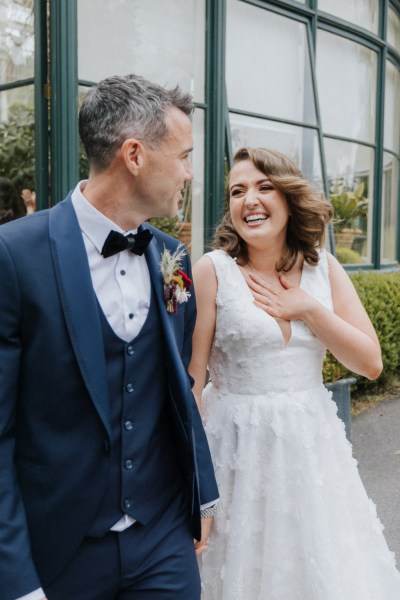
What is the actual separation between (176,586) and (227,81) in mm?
6487

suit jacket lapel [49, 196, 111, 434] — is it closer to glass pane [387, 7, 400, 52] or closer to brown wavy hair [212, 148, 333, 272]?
brown wavy hair [212, 148, 333, 272]

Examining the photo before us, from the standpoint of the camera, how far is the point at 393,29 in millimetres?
11281

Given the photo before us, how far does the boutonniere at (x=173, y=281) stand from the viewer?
209cm

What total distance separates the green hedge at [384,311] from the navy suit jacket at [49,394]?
19.1 ft

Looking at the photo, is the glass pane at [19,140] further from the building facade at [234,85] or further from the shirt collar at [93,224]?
the shirt collar at [93,224]

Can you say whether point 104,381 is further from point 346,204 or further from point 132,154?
point 346,204

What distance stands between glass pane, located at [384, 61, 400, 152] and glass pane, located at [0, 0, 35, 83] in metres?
6.64

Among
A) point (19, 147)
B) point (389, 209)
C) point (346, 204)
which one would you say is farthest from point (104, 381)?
point (389, 209)

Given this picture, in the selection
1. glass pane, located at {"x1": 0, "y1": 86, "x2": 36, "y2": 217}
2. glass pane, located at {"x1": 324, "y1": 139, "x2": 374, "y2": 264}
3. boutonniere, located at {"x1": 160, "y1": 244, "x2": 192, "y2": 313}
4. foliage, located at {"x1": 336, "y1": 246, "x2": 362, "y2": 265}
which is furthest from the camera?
glass pane, located at {"x1": 324, "y1": 139, "x2": 374, "y2": 264}

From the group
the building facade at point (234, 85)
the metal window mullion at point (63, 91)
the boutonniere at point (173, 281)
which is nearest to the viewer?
the boutonniere at point (173, 281)

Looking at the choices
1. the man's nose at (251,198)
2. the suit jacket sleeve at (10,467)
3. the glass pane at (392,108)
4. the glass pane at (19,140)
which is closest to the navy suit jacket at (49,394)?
the suit jacket sleeve at (10,467)

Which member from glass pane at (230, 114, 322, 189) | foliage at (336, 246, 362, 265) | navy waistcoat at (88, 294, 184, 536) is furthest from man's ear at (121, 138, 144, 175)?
foliage at (336, 246, 362, 265)

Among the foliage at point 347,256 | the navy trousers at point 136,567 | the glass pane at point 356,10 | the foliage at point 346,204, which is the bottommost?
the navy trousers at point 136,567

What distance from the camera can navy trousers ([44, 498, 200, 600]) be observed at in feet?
6.29
